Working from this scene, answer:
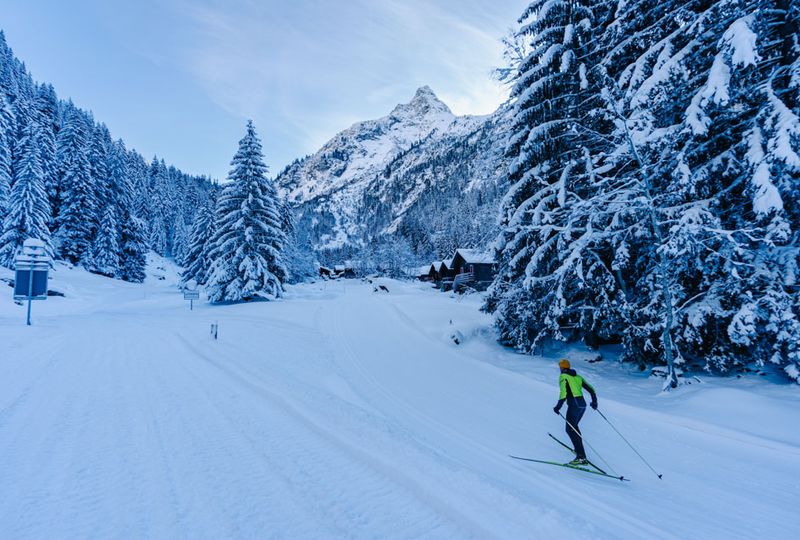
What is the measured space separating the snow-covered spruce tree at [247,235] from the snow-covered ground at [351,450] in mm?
15114

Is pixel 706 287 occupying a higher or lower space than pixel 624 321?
higher

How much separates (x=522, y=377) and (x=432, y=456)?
7551mm

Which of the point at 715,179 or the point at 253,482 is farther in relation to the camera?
the point at 715,179

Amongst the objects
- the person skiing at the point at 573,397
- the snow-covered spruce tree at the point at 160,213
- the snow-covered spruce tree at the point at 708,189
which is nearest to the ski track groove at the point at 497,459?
the person skiing at the point at 573,397

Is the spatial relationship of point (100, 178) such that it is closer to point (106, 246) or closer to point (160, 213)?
point (106, 246)

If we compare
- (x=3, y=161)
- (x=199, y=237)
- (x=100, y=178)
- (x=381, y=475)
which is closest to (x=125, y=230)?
(x=100, y=178)

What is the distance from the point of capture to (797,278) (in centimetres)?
930

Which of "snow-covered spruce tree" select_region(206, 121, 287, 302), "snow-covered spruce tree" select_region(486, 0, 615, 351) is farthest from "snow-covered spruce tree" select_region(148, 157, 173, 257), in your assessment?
"snow-covered spruce tree" select_region(486, 0, 615, 351)

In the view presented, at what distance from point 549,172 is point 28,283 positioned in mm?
24526

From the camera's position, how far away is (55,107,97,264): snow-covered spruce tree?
42.3 meters

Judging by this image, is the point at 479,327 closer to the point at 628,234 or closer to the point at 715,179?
the point at 628,234

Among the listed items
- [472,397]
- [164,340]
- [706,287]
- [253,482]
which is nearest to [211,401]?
[253,482]

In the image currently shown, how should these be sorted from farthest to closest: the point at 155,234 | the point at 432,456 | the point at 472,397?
1. the point at 155,234
2. the point at 472,397
3. the point at 432,456

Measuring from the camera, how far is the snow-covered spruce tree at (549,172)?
13234mm
